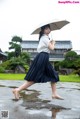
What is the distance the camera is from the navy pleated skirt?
6977mm

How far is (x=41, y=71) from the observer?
23.0ft

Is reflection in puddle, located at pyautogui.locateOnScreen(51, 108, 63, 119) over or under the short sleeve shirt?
under

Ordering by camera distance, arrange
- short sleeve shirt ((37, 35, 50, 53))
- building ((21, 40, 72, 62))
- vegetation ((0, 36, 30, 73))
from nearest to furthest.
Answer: short sleeve shirt ((37, 35, 50, 53)) → vegetation ((0, 36, 30, 73)) → building ((21, 40, 72, 62))

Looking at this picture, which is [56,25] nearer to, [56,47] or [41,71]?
[41,71]

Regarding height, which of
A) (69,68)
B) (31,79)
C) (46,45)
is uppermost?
(46,45)

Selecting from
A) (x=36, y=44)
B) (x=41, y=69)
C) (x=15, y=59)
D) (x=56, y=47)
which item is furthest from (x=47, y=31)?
(x=36, y=44)

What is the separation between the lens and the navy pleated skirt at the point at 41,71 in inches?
275

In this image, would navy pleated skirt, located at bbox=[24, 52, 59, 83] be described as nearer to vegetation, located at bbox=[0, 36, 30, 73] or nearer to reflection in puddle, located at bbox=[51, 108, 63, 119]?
reflection in puddle, located at bbox=[51, 108, 63, 119]

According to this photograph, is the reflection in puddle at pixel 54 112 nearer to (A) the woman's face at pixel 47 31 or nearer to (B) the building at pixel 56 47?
(A) the woman's face at pixel 47 31

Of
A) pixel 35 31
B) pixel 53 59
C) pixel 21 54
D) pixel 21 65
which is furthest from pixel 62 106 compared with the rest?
pixel 53 59

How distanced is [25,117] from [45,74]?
6.72 feet

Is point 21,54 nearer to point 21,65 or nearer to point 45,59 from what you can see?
point 21,65

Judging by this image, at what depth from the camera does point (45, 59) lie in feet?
23.2

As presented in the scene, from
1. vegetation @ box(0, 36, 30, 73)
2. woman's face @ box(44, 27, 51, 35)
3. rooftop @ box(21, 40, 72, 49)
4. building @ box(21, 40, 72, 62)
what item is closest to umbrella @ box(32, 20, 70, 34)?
woman's face @ box(44, 27, 51, 35)
